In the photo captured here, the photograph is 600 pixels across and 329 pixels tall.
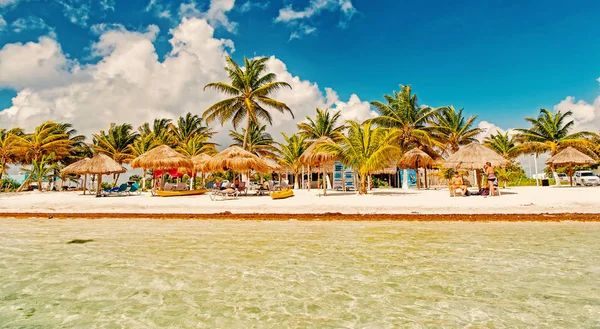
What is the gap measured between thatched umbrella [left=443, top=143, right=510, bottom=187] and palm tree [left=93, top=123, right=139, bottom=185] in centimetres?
2713

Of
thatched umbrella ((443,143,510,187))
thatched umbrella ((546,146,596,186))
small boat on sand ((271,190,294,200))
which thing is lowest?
small boat on sand ((271,190,294,200))

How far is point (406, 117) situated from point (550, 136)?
12837mm

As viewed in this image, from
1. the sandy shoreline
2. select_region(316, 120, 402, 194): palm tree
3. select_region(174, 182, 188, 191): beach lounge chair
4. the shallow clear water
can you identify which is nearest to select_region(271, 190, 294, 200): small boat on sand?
the sandy shoreline

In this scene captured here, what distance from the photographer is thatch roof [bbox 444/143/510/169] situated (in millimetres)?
14914

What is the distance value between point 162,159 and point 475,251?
15803 mm

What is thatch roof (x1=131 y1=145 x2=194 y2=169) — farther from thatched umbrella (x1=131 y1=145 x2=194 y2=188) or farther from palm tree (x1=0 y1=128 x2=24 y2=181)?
palm tree (x1=0 y1=128 x2=24 y2=181)

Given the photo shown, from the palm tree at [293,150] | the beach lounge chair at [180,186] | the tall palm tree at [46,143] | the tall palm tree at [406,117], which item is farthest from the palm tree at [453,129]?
the tall palm tree at [46,143]

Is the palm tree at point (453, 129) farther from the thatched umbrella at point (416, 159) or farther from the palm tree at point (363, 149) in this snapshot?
the palm tree at point (363, 149)

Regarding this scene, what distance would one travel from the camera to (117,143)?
3106cm

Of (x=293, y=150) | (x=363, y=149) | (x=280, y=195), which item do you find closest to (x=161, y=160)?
(x=280, y=195)

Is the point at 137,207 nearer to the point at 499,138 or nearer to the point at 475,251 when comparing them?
the point at 475,251

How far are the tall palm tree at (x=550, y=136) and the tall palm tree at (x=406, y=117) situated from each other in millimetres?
9234

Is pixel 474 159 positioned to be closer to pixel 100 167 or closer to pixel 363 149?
pixel 363 149

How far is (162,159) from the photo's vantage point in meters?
17.2
